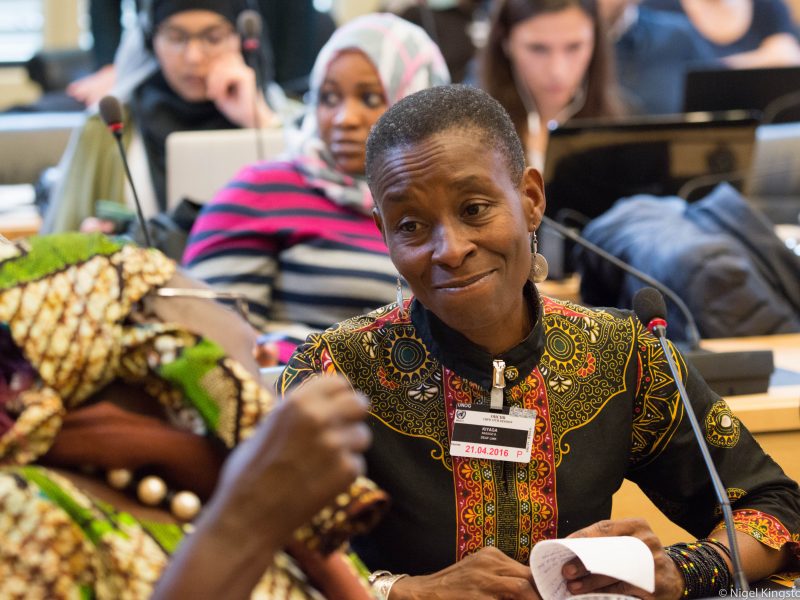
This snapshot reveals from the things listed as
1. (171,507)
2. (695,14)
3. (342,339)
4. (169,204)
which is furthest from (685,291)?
(695,14)

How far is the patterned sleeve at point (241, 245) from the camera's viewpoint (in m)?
2.92

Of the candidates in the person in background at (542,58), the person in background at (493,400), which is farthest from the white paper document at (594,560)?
the person in background at (542,58)

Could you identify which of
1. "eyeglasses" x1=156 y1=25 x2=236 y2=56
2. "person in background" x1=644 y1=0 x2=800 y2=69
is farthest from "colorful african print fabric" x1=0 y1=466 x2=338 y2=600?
"person in background" x1=644 y1=0 x2=800 y2=69

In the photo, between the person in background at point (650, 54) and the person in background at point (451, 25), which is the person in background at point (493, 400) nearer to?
the person in background at point (451, 25)

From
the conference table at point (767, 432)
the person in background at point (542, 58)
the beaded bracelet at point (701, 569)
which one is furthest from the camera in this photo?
the person in background at point (542, 58)

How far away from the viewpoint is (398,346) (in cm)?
159

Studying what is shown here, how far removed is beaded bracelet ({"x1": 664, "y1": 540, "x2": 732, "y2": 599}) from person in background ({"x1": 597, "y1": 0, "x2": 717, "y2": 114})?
4.48 metres

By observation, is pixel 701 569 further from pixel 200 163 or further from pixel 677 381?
pixel 200 163

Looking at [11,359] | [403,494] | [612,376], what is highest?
[11,359]

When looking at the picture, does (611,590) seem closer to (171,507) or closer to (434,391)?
(434,391)

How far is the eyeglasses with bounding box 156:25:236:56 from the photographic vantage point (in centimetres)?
407

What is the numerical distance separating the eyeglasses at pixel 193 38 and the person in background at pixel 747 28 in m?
3.35

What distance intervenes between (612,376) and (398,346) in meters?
0.30

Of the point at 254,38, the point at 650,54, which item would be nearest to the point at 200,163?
the point at 254,38
